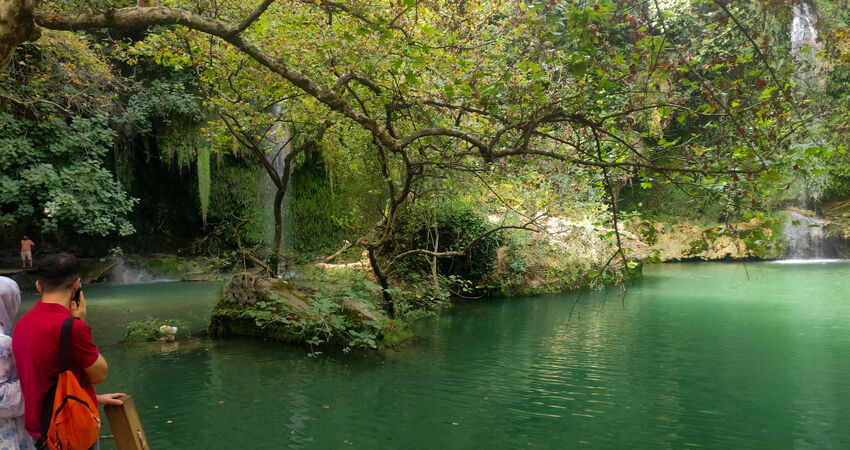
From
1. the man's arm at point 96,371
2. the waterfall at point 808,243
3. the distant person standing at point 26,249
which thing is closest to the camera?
the man's arm at point 96,371

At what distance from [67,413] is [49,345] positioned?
0.31 metres

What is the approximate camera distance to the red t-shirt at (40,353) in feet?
8.07

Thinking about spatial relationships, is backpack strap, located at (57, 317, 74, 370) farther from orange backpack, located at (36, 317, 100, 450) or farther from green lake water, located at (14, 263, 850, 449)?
green lake water, located at (14, 263, 850, 449)

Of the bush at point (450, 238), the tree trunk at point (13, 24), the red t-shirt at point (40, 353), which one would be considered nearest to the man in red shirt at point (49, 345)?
the red t-shirt at point (40, 353)

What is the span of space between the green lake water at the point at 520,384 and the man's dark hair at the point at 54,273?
9.09 feet

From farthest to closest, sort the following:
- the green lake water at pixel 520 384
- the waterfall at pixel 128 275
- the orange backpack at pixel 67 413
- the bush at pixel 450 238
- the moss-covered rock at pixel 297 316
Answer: the waterfall at pixel 128 275, the bush at pixel 450 238, the moss-covered rock at pixel 297 316, the green lake water at pixel 520 384, the orange backpack at pixel 67 413

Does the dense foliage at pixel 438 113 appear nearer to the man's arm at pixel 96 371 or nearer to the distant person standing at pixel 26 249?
the distant person standing at pixel 26 249

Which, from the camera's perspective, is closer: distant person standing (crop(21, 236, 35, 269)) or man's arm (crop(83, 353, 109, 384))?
man's arm (crop(83, 353, 109, 384))

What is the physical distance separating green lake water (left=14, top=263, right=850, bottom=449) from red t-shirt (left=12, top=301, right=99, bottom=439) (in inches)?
101

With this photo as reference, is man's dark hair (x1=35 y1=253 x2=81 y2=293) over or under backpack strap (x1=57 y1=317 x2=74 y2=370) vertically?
over

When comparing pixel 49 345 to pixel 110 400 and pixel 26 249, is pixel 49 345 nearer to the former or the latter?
pixel 110 400

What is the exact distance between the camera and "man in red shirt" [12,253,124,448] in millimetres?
2463

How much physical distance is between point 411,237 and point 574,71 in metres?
9.09

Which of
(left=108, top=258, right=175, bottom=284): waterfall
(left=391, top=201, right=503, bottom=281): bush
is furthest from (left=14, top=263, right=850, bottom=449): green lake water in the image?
(left=108, top=258, right=175, bottom=284): waterfall
